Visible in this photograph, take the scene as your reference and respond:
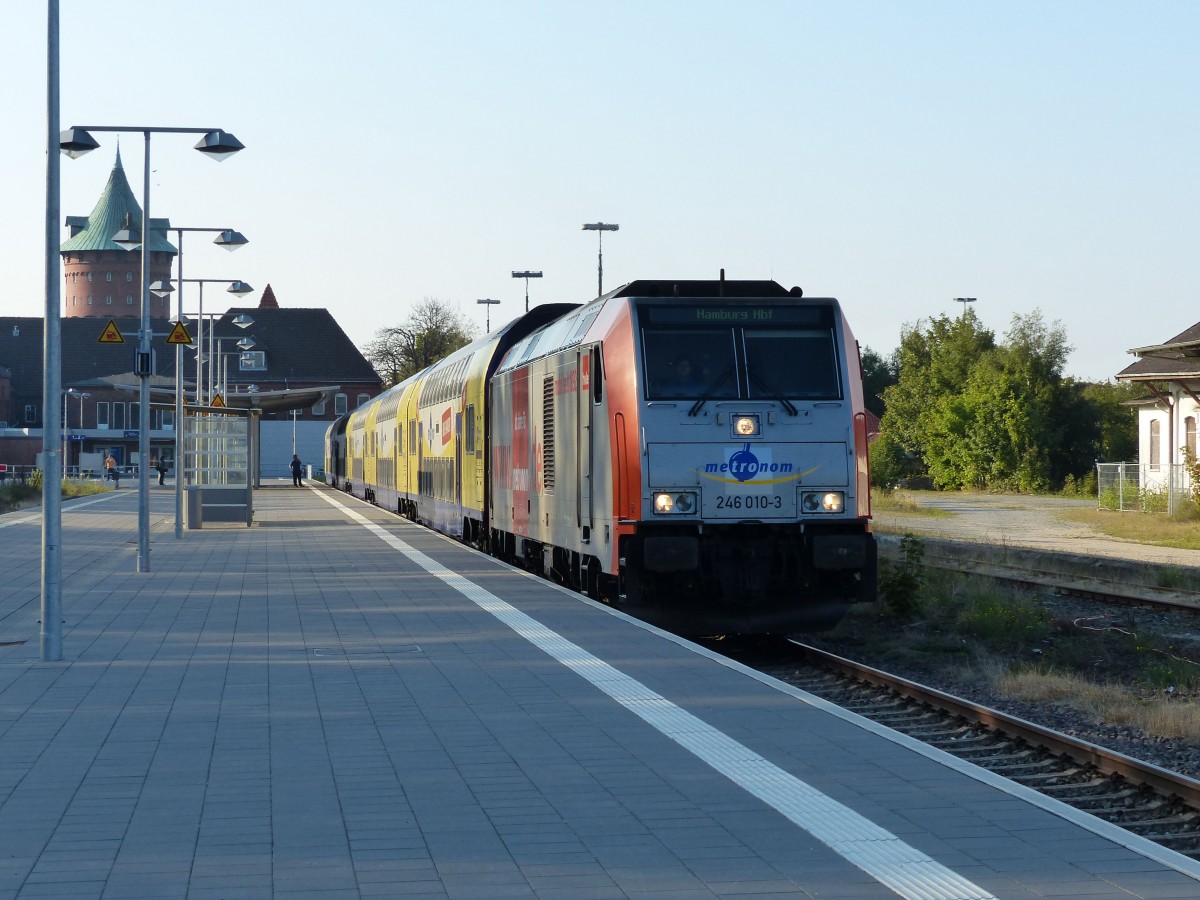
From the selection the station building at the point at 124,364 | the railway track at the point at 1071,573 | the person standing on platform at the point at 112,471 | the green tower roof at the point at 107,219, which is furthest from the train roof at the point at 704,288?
the green tower roof at the point at 107,219

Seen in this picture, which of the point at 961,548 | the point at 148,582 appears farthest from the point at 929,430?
the point at 148,582

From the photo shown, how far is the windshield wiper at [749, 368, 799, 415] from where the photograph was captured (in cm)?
1414

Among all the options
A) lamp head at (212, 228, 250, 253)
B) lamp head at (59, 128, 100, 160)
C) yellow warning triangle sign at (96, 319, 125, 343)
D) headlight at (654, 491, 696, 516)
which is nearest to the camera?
headlight at (654, 491, 696, 516)

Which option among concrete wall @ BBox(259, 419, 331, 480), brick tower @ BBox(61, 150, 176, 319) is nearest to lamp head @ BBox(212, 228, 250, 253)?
concrete wall @ BBox(259, 419, 331, 480)

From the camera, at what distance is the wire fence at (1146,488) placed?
3766 cm

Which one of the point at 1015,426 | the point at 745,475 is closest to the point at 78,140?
the point at 745,475

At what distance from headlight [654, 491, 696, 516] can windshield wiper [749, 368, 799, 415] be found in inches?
47.9

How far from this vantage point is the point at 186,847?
597 cm

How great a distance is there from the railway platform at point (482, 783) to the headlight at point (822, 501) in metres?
2.09

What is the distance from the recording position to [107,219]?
136000mm

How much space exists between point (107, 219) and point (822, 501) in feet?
432

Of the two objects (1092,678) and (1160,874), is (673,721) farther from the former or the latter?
(1092,678)

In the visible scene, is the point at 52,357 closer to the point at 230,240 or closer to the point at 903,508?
the point at 230,240

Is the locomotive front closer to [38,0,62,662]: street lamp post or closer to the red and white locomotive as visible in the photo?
the red and white locomotive
